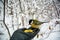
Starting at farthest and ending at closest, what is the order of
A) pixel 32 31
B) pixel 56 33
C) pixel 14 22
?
pixel 14 22, pixel 32 31, pixel 56 33

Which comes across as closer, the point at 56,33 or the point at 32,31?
the point at 56,33

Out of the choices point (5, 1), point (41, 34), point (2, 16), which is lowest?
point (41, 34)

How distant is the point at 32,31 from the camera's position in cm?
280

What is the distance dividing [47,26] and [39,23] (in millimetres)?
152

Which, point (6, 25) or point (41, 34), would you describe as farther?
point (6, 25)

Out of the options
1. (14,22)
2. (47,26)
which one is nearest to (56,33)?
(47,26)

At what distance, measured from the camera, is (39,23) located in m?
2.88

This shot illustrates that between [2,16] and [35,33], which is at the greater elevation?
[2,16]

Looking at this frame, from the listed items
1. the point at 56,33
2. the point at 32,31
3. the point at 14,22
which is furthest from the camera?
the point at 14,22

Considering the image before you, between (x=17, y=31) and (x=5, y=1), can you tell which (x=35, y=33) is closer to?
(x=17, y=31)

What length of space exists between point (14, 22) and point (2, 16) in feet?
0.61

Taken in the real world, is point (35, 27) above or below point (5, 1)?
below

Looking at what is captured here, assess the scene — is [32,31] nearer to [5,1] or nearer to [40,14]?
[40,14]

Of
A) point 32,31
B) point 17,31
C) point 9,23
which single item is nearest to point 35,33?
point 32,31
